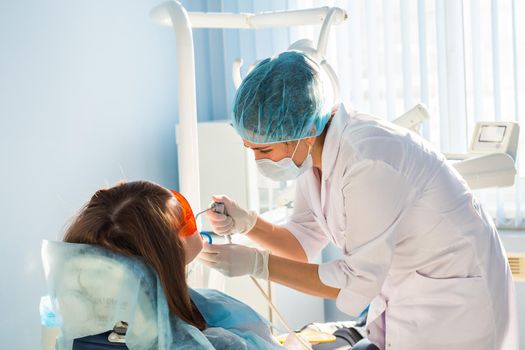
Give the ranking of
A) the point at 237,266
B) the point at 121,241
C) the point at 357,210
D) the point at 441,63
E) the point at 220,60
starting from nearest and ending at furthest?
the point at 121,241, the point at 357,210, the point at 237,266, the point at 441,63, the point at 220,60

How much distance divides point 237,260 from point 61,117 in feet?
4.27

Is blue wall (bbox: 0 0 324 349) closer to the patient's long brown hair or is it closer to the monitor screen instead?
the patient's long brown hair

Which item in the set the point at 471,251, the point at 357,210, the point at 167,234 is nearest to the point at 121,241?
the point at 167,234

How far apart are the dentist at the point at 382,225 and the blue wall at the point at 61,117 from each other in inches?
43.3

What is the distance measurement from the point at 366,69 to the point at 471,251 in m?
1.82

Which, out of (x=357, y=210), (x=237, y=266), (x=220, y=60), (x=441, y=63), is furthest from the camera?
(x=220, y=60)

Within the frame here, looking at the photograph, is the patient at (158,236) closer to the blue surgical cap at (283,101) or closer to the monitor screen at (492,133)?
the blue surgical cap at (283,101)

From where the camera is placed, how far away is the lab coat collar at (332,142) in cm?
165

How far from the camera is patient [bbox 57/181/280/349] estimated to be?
55.9 inches

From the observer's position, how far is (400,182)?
155cm

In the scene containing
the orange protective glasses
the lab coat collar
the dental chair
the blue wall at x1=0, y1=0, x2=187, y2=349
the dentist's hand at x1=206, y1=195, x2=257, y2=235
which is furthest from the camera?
the blue wall at x1=0, y1=0, x2=187, y2=349

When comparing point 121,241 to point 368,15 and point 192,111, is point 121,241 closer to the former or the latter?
point 192,111

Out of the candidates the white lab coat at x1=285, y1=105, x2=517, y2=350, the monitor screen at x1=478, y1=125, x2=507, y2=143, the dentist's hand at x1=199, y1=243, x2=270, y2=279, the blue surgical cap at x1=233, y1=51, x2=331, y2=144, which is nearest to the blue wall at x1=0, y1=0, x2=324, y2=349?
the dentist's hand at x1=199, y1=243, x2=270, y2=279

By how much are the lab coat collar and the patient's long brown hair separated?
376mm
